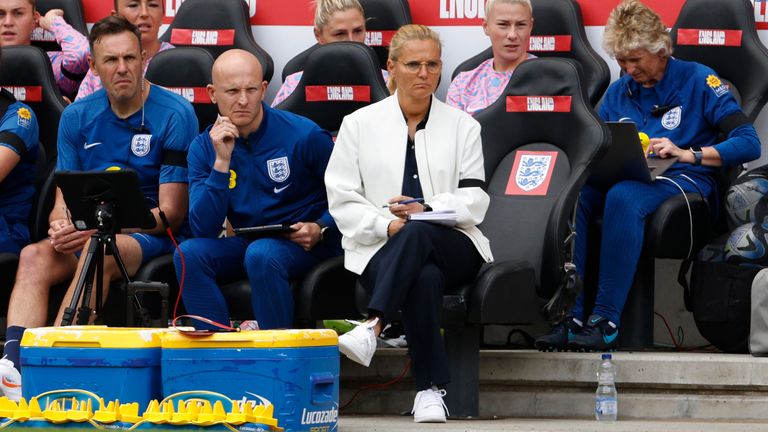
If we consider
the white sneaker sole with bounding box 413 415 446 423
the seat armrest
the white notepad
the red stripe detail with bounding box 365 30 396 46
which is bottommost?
the white sneaker sole with bounding box 413 415 446 423

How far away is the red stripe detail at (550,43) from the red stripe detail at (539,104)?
2.93 feet

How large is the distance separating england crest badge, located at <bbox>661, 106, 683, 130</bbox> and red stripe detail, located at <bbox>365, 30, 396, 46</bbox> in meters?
1.43

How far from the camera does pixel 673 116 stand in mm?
5844

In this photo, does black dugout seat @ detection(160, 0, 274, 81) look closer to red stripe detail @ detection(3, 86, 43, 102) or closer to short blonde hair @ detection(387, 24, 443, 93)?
red stripe detail @ detection(3, 86, 43, 102)

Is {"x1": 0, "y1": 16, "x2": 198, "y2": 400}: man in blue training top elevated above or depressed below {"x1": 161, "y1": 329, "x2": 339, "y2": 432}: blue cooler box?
above

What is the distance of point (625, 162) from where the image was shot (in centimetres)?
557

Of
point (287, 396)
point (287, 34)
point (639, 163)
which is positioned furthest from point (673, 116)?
point (287, 396)

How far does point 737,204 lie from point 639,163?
417 millimetres

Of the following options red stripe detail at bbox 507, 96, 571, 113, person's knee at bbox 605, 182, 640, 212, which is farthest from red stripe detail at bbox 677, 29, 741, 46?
red stripe detail at bbox 507, 96, 571, 113

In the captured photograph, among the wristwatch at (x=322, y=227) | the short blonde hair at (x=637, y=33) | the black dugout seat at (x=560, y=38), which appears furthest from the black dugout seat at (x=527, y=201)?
the black dugout seat at (x=560, y=38)

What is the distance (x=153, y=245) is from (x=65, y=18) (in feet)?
6.47

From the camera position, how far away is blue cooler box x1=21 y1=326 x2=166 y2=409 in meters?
4.15

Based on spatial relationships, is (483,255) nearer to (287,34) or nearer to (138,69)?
(138,69)

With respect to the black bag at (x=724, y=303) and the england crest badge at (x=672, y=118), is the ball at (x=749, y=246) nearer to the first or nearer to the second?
the black bag at (x=724, y=303)
